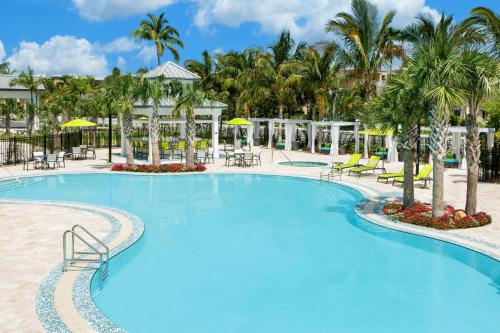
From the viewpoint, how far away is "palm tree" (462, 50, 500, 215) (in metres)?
11.9

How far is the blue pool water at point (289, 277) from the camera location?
27.0ft

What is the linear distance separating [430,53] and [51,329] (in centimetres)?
1057

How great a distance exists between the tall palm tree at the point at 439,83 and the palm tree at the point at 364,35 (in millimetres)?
16373

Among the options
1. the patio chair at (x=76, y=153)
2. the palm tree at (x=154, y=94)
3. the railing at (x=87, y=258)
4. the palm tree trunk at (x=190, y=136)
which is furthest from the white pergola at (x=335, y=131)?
the railing at (x=87, y=258)

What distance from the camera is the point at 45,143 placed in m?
27.8

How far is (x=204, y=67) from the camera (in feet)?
154

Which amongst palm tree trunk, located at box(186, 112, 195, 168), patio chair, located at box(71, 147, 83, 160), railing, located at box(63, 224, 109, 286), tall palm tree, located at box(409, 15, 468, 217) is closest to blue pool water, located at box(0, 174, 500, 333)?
railing, located at box(63, 224, 109, 286)

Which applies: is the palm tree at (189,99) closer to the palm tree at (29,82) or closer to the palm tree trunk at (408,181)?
the palm tree trunk at (408,181)

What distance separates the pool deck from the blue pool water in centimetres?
64

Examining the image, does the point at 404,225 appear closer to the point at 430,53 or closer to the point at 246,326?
the point at 430,53

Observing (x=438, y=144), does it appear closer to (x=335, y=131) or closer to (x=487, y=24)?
(x=487, y=24)

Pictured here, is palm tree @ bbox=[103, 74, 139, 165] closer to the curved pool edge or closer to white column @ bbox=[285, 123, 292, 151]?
the curved pool edge

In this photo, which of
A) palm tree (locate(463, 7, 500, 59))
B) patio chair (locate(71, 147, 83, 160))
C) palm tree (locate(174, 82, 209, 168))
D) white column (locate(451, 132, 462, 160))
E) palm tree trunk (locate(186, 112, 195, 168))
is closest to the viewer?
palm tree (locate(463, 7, 500, 59))

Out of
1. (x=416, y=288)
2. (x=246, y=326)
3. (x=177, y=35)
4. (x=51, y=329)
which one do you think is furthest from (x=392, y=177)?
(x=177, y=35)
